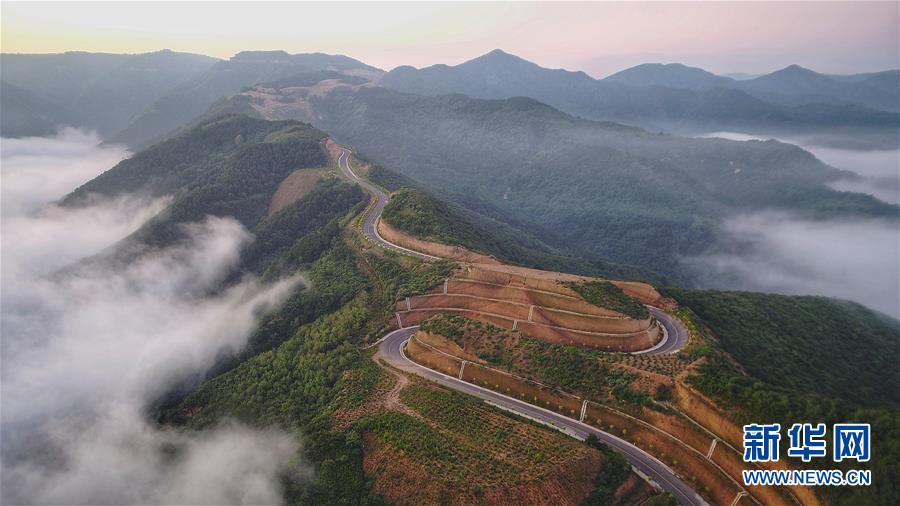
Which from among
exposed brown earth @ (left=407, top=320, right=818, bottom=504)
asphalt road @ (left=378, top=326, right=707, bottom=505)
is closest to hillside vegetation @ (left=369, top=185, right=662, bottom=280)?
asphalt road @ (left=378, top=326, right=707, bottom=505)

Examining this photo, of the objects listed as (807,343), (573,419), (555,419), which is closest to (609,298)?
(573,419)

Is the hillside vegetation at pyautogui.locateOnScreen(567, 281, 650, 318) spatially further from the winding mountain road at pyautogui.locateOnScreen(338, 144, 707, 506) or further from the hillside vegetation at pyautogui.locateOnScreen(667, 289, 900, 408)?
the hillside vegetation at pyautogui.locateOnScreen(667, 289, 900, 408)

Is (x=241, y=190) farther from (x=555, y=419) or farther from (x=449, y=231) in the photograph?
(x=555, y=419)

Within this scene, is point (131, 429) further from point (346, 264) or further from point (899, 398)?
point (899, 398)

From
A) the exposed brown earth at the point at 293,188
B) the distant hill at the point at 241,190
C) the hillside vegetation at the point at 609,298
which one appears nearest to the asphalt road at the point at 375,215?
the distant hill at the point at 241,190

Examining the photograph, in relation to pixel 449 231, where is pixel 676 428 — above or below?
below

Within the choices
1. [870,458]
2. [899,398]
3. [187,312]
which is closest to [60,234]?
[187,312]

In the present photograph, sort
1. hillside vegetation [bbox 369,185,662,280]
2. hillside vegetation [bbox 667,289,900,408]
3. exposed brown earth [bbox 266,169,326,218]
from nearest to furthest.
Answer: hillside vegetation [bbox 667,289,900,408]
hillside vegetation [bbox 369,185,662,280]
exposed brown earth [bbox 266,169,326,218]
